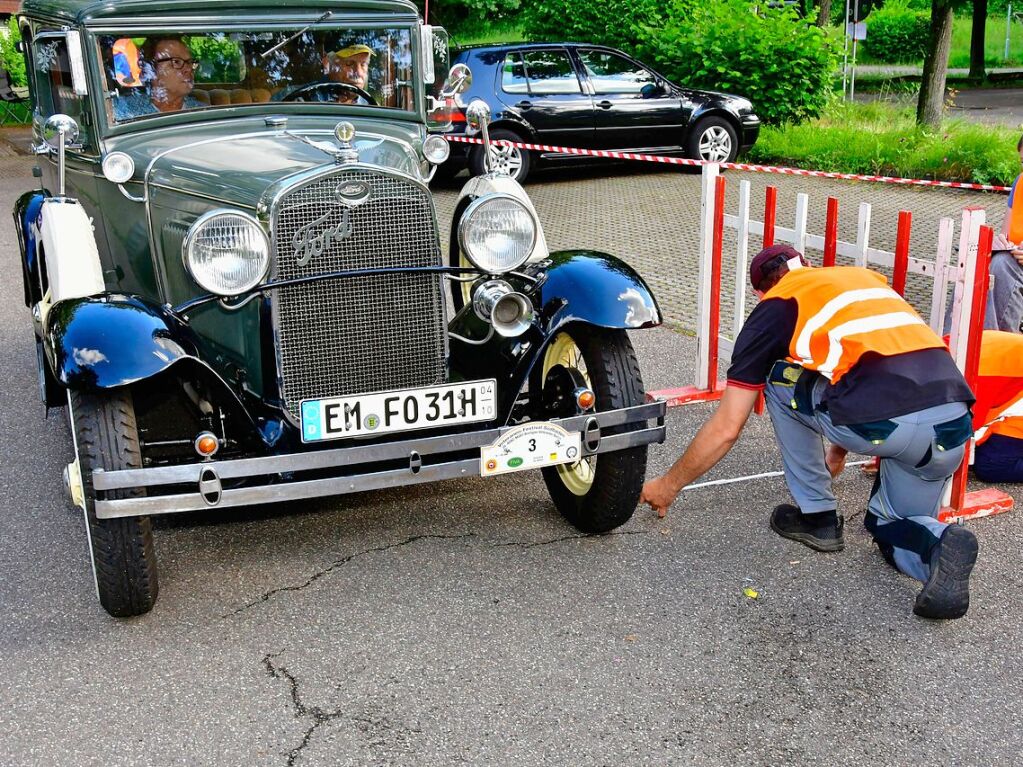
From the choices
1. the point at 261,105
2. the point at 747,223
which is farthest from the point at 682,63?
the point at 261,105

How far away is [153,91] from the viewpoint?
4699 millimetres

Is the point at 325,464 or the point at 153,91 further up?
the point at 153,91

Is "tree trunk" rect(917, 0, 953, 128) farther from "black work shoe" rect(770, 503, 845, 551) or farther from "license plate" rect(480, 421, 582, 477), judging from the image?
"license plate" rect(480, 421, 582, 477)

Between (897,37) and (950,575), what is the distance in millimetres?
39101

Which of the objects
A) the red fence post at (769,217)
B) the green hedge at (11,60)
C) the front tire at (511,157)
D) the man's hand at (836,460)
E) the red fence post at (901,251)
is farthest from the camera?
the green hedge at (11,60)

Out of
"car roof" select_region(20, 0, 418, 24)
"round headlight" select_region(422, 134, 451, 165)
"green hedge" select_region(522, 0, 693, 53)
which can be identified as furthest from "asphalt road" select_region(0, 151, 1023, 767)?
"green hedge" select_region(522, 0, 693, 53)

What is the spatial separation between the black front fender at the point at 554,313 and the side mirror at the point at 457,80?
986 mm

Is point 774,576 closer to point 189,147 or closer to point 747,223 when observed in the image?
point 747,223

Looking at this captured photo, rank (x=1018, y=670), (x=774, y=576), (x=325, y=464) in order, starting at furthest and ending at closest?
(x=774, y=576) → (x=325, y=464) → (x=1018, y=670)

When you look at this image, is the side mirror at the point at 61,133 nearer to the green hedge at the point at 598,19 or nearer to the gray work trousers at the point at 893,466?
the gray work trousers at the point at 893,466

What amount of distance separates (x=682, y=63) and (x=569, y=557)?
42.1 feet

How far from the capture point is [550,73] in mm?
12844

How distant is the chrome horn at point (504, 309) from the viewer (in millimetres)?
4152

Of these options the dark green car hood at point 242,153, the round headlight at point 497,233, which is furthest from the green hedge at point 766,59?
the round headlight at point 497,233
